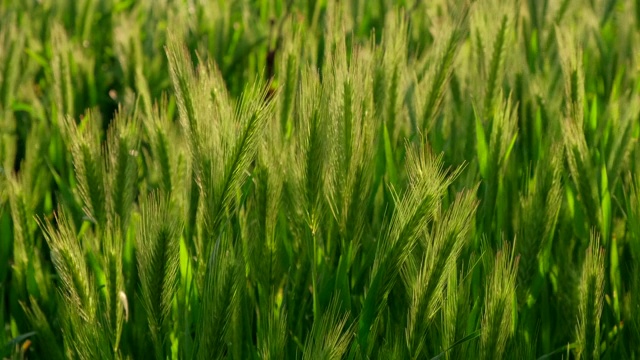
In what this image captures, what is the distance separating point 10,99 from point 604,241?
1.18 m

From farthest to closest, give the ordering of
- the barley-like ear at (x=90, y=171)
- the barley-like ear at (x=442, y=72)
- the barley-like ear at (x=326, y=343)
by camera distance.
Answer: the barley-like ear at (x=442, y=72) → the barley-like ear at (x=90, y=171) → the barley-like ear at (x=326, y=343)

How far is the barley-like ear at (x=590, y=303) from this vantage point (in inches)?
45.1

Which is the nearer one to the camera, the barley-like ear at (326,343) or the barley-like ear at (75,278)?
the barley-like ear at (326,343)

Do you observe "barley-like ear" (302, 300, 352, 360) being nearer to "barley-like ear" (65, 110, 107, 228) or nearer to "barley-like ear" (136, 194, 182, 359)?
"barley-like ear" (136, 194, 182, 359)

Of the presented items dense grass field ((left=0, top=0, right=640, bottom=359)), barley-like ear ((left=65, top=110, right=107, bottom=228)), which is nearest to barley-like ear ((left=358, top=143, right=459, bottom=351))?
dense grass field ((left=0, top=0, right=640, bottom=359))

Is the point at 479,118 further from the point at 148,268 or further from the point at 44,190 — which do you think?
the point at 44,190

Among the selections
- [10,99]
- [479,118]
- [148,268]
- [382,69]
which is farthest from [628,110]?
[10,99]

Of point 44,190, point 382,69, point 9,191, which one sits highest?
point 382,69

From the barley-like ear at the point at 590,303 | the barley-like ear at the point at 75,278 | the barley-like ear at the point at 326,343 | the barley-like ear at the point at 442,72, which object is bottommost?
the barley-like ear at the point at 590,303

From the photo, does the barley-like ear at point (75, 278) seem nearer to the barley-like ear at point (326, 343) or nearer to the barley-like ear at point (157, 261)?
the barley-like ear at point (157, 261)

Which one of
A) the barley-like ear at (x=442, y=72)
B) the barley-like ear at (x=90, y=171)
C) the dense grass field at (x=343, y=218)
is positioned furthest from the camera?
the barley-like ear at (x=442, y=72)

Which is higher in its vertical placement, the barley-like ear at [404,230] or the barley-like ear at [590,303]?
the barley-like ear at [404,230]

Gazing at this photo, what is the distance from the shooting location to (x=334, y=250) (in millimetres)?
1285

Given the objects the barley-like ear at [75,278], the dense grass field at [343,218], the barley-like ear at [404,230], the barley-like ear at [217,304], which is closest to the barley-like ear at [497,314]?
the dense grass field at [343,218]
